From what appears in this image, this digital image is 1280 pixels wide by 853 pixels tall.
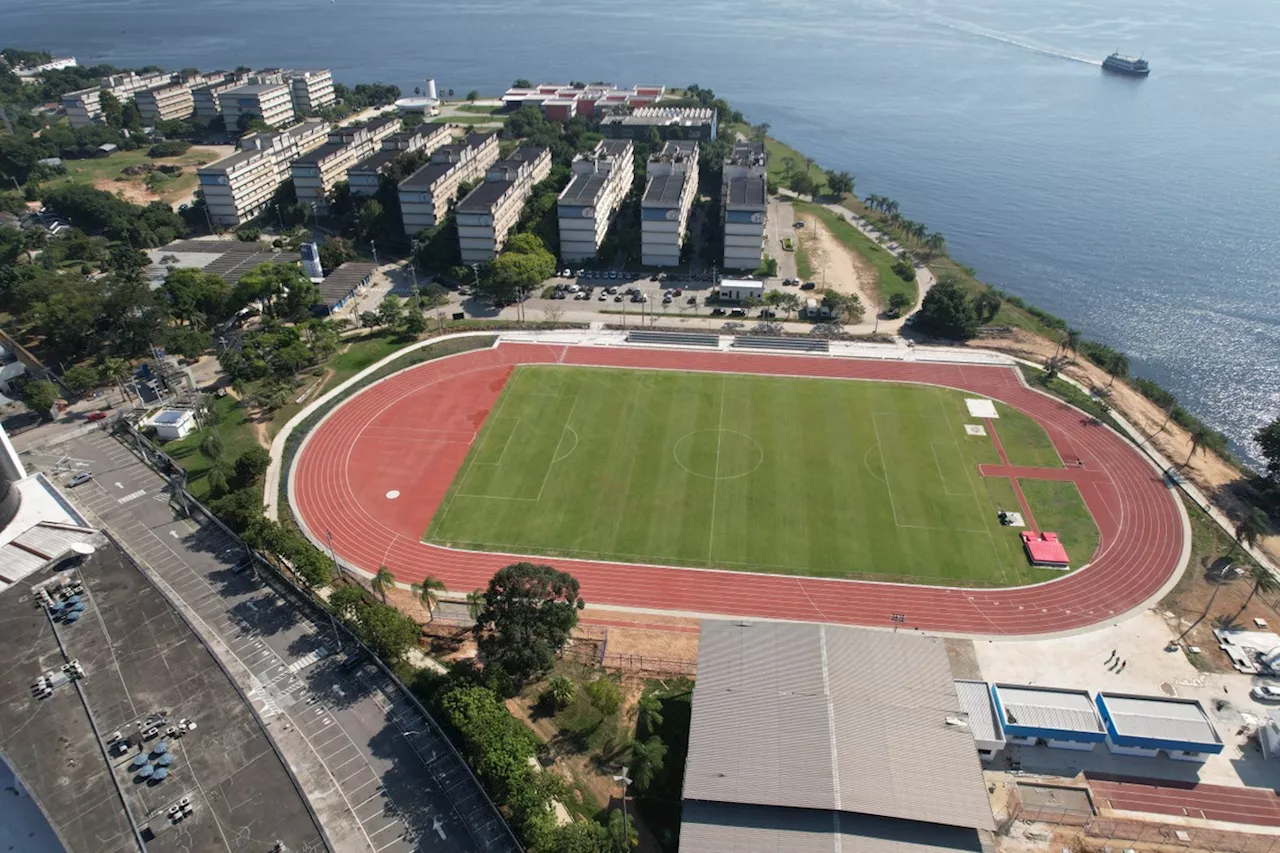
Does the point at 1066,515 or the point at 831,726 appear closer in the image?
Answer: the point at 831,726

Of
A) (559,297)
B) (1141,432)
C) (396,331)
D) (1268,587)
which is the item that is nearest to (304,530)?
(396,331)

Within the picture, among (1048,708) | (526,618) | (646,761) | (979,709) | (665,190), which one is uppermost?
(665,190)

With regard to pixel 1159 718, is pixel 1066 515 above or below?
below

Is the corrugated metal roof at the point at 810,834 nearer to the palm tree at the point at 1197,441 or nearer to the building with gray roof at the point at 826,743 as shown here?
the building with gray roof at the point at 826,743

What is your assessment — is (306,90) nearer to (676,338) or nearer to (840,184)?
(840,184)

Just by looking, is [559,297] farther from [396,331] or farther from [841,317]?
[841,317]

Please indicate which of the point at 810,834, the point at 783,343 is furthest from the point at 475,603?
the point at 783,343
